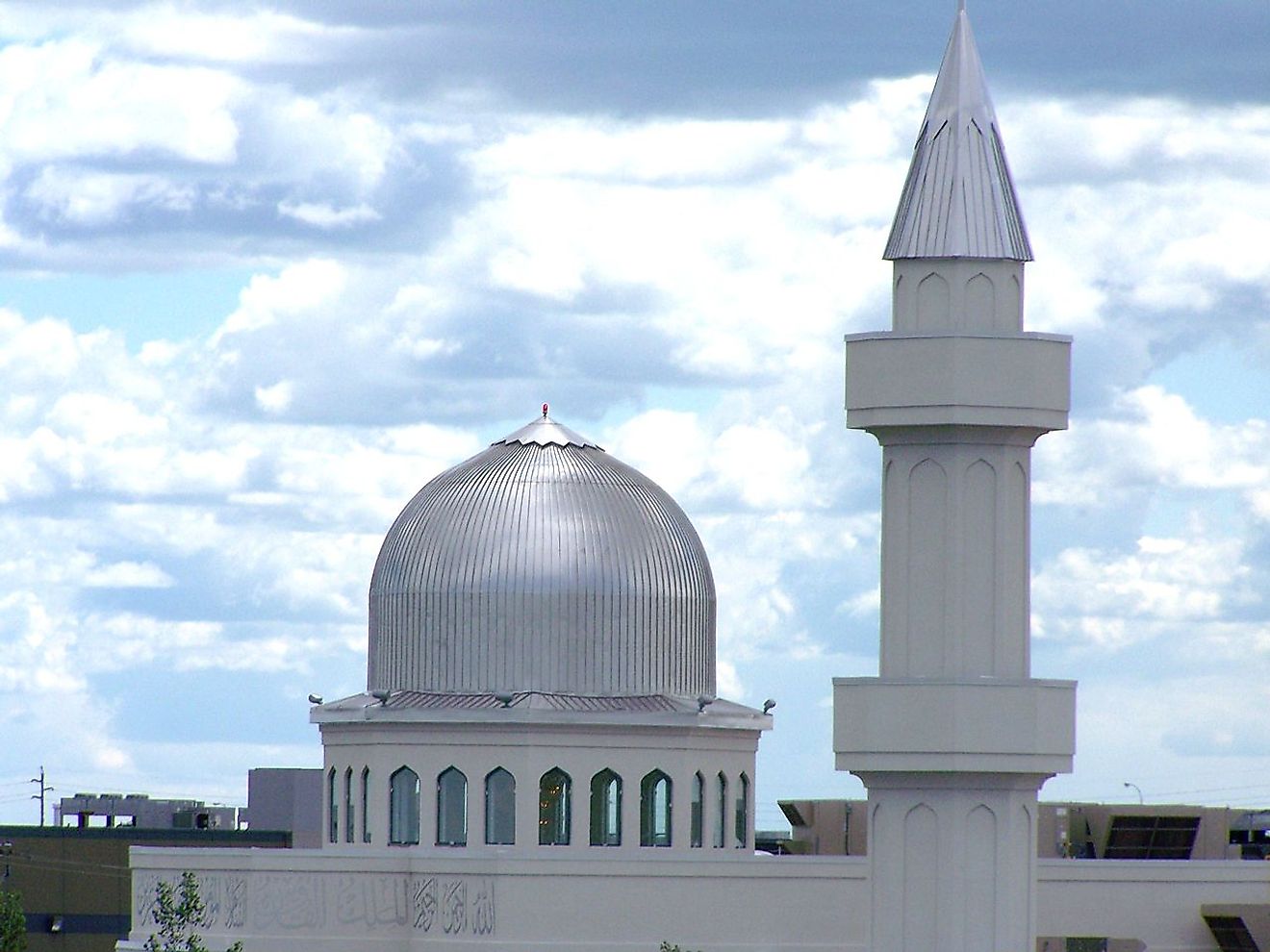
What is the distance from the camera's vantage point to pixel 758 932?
2657 inches

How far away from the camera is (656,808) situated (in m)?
70.3

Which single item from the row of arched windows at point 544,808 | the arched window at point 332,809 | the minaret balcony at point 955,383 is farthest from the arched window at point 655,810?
the minaret balcony at point 955,383

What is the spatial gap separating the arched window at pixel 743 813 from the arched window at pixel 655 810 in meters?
2.64

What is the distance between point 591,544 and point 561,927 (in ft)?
27.5

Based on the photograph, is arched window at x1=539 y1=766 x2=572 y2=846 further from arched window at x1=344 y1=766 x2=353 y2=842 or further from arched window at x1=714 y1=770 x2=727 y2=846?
arched window at x1=344 y1=766 x2=353 y2=842

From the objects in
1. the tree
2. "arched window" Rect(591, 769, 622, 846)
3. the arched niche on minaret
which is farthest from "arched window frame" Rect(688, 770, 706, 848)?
the arched niche on minaret

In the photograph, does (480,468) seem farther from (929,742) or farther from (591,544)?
(929,742)

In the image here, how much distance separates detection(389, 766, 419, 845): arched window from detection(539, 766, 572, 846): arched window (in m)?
2.78

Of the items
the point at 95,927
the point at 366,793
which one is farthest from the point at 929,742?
the point at 95,927

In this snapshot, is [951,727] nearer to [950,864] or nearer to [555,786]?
[950,864]

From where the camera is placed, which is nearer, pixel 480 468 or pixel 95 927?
pixel 480 468

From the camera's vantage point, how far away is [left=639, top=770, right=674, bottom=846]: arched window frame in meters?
70.2

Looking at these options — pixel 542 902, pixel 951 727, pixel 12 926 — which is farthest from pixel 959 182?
pixel 12 926

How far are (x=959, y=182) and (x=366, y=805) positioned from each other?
2448 centimetres
